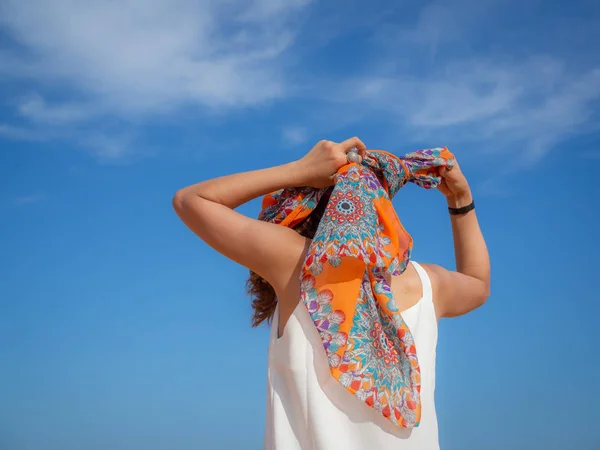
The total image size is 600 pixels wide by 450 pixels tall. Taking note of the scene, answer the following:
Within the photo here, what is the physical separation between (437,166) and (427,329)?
0.83 meters

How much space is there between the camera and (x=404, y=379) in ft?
7.61

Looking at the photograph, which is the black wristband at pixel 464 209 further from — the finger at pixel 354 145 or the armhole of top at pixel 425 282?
the finger at pixel 354 145

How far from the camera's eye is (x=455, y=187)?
3160 mm

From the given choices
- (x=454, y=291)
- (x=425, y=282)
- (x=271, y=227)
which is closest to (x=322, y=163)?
(x=271, y=227)

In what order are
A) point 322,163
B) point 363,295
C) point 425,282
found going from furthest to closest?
point 425,282 → point 322,163 → point 363,295

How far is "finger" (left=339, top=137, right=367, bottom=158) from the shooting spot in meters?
2.54

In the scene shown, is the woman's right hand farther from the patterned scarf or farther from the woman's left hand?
the woman's left hand

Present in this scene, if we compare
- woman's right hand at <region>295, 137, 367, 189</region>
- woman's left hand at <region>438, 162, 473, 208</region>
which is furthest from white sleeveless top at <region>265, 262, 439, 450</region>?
woman's left hand at <region>438, 162, 473, 208</region>

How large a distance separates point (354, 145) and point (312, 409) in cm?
104

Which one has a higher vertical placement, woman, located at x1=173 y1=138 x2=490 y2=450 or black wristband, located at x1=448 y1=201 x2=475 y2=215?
black wristband, located at x1=448 y1=201 x2=475 y2=215

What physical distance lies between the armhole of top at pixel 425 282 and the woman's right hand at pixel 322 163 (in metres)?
0.54

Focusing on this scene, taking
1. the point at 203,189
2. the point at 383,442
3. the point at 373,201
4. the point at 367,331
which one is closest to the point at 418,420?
the point at 383,442

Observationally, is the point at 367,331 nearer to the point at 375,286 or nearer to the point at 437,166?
the point at 375,286

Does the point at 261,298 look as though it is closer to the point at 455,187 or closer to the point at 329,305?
the point at 329,305
